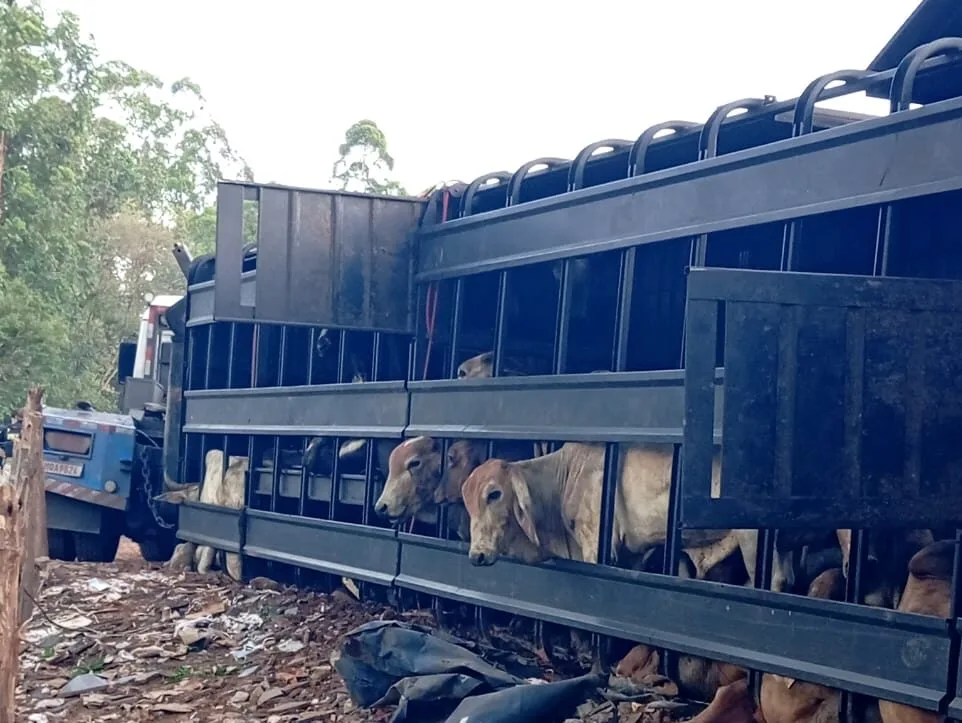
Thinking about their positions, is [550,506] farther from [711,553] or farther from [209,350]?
[209,350]

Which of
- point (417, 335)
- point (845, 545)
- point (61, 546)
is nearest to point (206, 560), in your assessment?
point (61, 546)

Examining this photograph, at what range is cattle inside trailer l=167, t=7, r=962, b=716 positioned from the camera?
4.11 m

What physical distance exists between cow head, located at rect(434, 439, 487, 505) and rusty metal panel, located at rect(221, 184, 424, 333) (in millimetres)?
1026

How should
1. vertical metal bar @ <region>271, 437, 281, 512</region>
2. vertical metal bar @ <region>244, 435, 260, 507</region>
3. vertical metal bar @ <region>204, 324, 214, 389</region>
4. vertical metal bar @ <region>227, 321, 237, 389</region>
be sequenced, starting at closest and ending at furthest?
vertical metal bar @ <region>271, 437, 281, 512</region>, vertical metal bar @ <region>244, 435, 260, 507</region>, vertical metal bar @ <region>227, 321, 237, 389</region>, vertical metal bar @ <region>204, 324, 214, 389</region>

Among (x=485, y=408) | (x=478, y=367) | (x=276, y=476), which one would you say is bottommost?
(x=276, y=476)

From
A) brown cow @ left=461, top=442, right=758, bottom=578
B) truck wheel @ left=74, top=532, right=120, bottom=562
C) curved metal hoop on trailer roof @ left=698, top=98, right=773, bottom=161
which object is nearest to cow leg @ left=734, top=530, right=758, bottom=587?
brown cow @ left=461, top=442, right=758, bottom=578

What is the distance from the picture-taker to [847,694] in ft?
15.6

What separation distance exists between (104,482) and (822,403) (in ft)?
29.6

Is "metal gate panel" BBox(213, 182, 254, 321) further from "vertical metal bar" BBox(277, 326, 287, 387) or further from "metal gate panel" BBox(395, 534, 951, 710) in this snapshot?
"metal gate panel" BBox(395, 534, 951, 710)

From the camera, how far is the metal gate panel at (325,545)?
26.4 feet

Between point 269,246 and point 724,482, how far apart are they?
14.9 feet

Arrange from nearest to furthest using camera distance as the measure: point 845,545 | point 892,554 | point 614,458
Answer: point 892,554 < point 845,545 < point 614,458

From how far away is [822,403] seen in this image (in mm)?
4113

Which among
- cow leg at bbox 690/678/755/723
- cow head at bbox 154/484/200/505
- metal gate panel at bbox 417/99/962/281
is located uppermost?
metal gate panel at bbox 417/99/962/281
